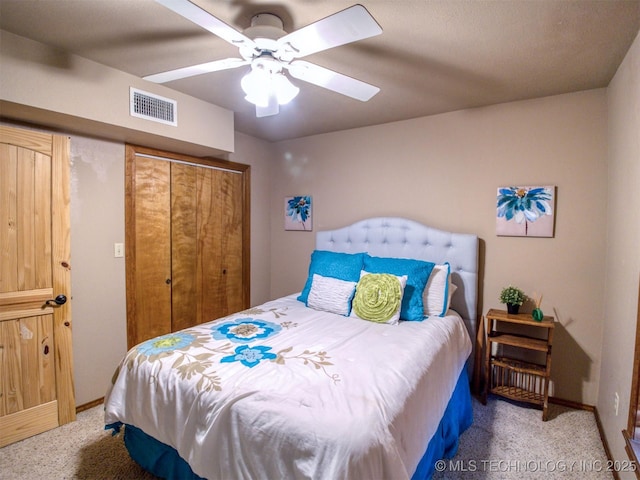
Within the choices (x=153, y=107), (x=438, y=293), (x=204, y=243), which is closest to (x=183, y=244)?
(x=204, y=243)

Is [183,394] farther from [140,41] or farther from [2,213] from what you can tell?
[140,41]

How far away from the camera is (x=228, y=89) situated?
2484 mm

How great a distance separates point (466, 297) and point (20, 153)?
3442mm

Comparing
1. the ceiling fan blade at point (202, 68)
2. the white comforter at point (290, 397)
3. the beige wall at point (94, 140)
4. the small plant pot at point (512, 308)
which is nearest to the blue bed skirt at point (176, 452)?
the white comforter at point (290, 397)

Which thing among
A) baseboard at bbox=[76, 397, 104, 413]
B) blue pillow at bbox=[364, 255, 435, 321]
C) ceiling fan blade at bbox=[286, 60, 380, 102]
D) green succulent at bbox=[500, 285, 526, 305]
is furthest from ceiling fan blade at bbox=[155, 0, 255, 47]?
baseboard at bbox=[76, 397, 104, 413]

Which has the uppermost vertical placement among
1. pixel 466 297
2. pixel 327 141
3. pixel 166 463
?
pixel 327 141

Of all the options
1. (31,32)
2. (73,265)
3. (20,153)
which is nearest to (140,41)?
(31,32)

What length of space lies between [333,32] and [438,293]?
6.48 feet

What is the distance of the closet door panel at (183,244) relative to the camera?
10.0ft

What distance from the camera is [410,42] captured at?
1.81 metres

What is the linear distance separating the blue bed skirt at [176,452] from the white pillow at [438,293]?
0.53 metres

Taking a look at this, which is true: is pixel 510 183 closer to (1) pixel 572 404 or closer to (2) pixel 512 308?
(2) pixel 512 308

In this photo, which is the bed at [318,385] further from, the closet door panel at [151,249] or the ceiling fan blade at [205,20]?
the ceiling fan blade at [205,20]

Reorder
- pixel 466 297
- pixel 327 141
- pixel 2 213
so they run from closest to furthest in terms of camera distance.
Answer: pixel 2 213, pixel 466 297, pixel 327 141
